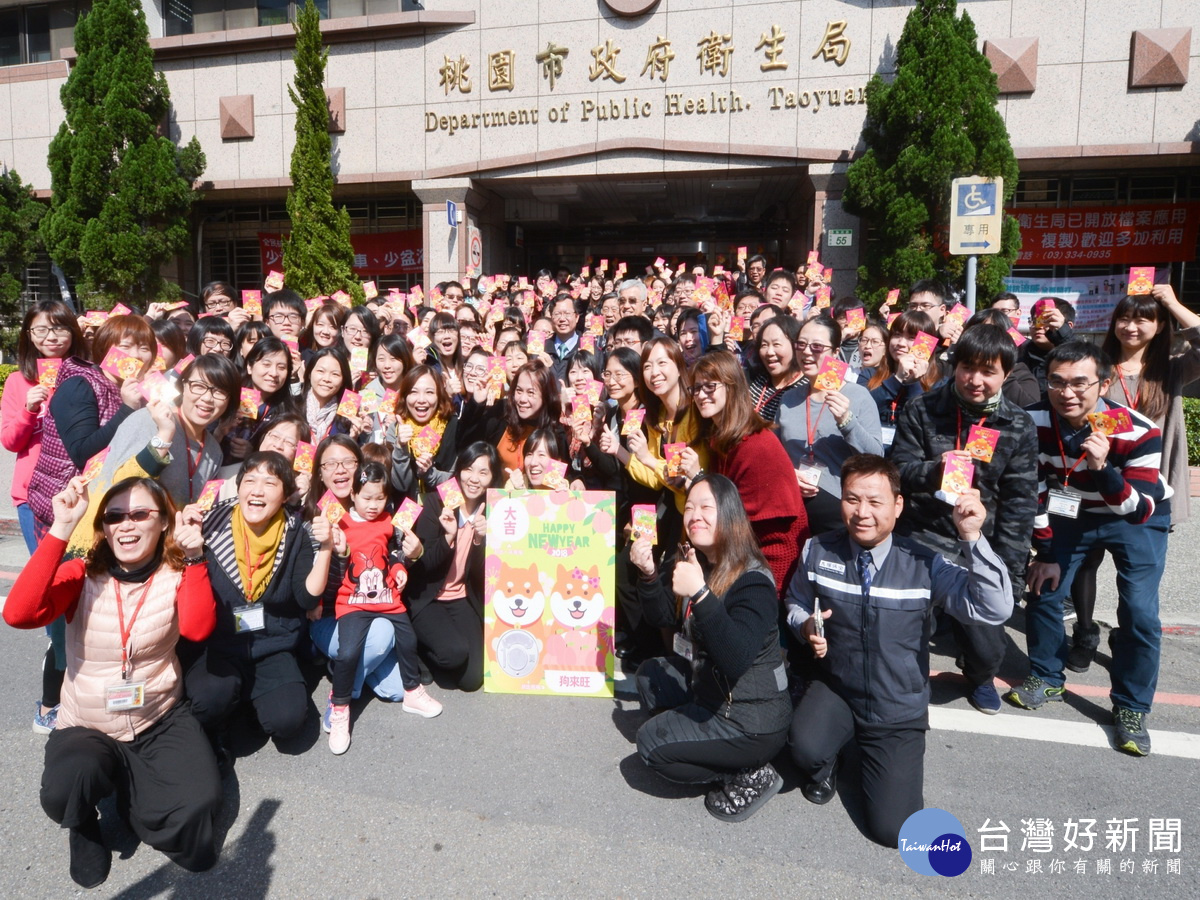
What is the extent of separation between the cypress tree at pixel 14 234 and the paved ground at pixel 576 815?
1292cm

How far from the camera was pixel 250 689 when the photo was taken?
10.9ft

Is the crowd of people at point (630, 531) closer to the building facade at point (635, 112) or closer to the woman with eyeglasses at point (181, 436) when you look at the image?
the woman with eyeglasses at point (181, 436)

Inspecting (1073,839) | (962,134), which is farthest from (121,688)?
(962,134)

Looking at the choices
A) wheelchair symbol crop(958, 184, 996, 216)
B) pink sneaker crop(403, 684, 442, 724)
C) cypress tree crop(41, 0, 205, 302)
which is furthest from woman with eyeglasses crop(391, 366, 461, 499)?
cypress tree crop(41, 0, 205, 302)

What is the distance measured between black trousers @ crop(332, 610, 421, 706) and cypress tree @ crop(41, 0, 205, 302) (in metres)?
12.3

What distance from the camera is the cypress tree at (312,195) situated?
1240 cm

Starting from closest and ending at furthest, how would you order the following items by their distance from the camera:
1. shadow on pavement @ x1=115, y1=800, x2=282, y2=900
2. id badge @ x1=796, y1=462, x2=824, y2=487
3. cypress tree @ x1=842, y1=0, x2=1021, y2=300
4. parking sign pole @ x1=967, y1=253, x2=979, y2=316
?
shadow on pavement @ x1=115, y1=800, x2=282, y2=900 → id badge @ x1=796, y1=462, x2=824, y2=487 → parking sign pole @ x1=967, y1=253, x2=979, y2=316 → cypress tree @ x1=842, y1=0, x2=1021, y2=300

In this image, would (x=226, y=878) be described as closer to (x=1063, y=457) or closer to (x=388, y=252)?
(x=1063, y=457)

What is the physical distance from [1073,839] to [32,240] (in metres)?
17.4

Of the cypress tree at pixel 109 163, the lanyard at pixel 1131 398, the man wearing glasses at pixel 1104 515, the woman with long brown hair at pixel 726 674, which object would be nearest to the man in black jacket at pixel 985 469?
the man wearing glasses at pixel 1104 515

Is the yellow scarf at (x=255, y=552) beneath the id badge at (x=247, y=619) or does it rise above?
above

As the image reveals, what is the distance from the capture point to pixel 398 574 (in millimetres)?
3674

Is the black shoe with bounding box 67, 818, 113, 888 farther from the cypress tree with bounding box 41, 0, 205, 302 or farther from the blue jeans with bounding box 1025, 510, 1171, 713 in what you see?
the cypress tree with bounding box 41, 0, 205, 302

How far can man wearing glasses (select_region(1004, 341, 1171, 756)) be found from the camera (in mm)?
3248
